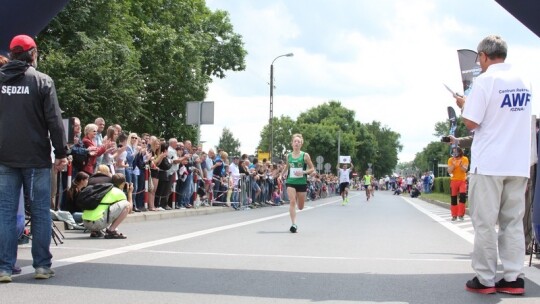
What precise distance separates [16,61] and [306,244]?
17.6 ft

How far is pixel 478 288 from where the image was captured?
5793mm

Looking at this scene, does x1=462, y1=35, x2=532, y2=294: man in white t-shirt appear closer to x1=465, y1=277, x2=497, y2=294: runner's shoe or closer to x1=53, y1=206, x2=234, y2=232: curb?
x1=465, y1=277, x2=497, y2=294: runner's shoe

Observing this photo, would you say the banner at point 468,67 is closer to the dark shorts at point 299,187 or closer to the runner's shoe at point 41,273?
the dark shorts at point 299,187

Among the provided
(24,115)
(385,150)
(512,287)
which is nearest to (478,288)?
(512,287)

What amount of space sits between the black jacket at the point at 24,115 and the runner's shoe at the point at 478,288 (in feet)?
12.2

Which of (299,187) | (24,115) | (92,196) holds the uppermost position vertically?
(24,115)

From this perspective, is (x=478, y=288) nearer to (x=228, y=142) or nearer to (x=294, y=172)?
(x=294, y=172)

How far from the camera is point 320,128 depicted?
110750mm

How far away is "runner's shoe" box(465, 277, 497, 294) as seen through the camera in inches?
223

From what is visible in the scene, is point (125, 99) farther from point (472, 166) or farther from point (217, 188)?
point (472, 166)

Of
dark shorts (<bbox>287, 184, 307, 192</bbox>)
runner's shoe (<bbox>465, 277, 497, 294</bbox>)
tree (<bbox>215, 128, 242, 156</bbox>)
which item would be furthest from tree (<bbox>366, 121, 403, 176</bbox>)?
runner's shoe (<bbox>465, 277, 497, 294</bbox>)

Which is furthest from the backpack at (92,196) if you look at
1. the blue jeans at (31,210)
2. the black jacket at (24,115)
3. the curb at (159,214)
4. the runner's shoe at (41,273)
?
the black jacket at (24,115)

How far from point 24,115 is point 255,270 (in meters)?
2.72

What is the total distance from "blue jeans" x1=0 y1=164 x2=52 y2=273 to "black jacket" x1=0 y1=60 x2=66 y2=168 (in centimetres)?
14
